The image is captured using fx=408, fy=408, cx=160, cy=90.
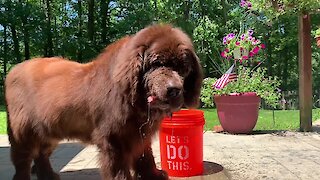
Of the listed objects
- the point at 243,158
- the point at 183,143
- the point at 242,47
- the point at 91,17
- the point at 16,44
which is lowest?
the point at 243,158

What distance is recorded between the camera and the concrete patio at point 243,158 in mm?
4108

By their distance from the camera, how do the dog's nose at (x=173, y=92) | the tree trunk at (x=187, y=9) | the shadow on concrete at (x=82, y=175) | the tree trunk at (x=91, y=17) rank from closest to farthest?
1. the dog's nose at (x=173, y=92)
2. the shadow on concrete at (x=82, y=175)
3. the tree trunk at (x=91, y=17)
4. the tree trunk at (x=187, y=9)

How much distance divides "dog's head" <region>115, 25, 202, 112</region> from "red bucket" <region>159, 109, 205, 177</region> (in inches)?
50.0

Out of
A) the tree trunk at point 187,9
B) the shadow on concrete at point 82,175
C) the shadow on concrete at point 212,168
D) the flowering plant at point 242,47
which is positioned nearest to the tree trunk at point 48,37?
the tree trunk at point 187,9

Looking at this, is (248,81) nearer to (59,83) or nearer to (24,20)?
(59,83)

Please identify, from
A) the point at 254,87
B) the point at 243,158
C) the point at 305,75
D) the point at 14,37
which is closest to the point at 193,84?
the point at 243,158

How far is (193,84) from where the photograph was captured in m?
2.48

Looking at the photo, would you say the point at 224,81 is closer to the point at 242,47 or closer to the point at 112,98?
the point at 242,47

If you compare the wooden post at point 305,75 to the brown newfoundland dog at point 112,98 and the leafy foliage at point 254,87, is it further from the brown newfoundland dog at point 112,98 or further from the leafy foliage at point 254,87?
the brown newfoundland dog at point 112,98

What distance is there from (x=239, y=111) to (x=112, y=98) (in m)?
4.57

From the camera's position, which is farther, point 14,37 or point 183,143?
point 14,37

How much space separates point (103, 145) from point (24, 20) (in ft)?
60.2

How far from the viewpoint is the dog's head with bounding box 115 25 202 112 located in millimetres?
2203

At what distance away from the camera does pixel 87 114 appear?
2742mm
